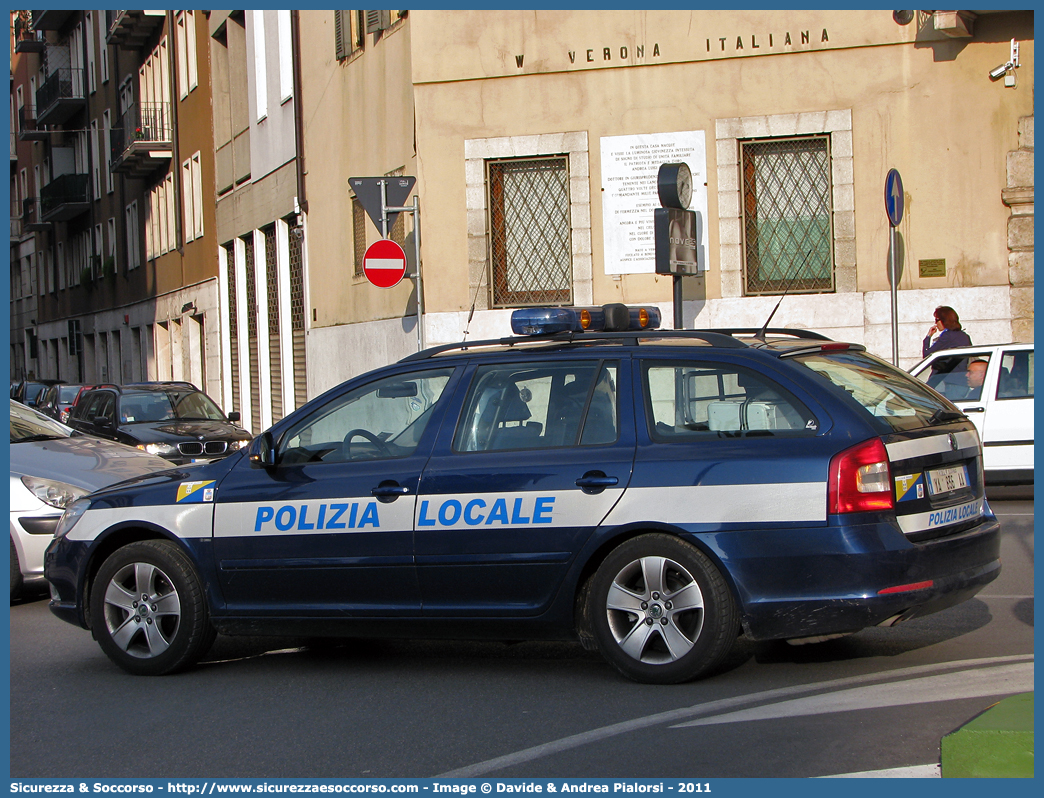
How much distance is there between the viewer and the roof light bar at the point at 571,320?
6512mm

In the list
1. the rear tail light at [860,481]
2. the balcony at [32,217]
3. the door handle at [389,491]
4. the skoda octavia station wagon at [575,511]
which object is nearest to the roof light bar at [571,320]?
the skoda octavia station wagon at [575,511]

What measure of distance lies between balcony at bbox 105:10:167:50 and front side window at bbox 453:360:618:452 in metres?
32.4

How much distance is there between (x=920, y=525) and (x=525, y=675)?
1.97m

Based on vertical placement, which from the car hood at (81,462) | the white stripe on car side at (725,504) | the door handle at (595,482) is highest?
the door handle at (595,482)

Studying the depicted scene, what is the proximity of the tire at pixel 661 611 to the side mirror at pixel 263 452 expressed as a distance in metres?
1.77

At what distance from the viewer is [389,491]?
607cm

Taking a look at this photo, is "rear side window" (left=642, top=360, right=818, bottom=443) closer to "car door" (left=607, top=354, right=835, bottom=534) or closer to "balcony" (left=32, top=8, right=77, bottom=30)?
"car door" (left=607, top=354, right=835, bottom=534)

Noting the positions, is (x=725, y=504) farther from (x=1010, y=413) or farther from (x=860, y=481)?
(x=1010, y=413)

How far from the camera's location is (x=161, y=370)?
37812 millimetres

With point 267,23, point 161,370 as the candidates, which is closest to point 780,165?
point 267,23

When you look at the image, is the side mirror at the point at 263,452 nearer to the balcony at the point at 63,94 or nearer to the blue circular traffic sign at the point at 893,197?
the blue circular traffic sign at the point at 893,197

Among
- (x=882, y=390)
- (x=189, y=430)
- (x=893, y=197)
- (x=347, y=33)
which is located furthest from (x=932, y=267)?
(x=882, y=390)

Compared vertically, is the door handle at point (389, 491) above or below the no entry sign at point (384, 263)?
below

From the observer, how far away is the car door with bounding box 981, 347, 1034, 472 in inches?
472
